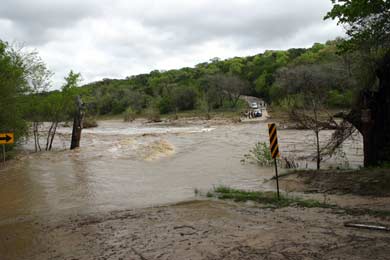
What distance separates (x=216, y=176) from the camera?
16.3m

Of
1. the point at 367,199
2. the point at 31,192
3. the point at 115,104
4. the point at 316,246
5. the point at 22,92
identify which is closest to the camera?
the point at 316,246

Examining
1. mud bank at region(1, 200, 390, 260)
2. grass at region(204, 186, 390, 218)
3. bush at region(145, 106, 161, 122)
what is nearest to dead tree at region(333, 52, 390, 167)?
grass at region(204, 186, 390, 218)

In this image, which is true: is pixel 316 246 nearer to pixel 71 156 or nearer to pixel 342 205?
pixel 342 205

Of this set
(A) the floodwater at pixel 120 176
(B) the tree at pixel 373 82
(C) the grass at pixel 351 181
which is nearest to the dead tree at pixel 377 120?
(B) the tree at pixel 373 82

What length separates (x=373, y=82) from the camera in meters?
13.8

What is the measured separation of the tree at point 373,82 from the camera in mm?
12398

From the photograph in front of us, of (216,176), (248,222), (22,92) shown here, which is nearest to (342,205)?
(248,222)

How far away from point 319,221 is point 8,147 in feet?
70.7

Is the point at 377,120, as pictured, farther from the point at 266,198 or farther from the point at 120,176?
the point at 120,176

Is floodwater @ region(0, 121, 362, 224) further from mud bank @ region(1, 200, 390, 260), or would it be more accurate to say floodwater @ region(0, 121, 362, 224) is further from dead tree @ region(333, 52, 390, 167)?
dead tree @ region(333, 52, 390, 167)

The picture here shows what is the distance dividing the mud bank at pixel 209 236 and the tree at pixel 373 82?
6.09 m

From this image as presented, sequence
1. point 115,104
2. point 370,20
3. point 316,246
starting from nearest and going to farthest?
1. point 316,246
2. point 370,20
3. point 115,104

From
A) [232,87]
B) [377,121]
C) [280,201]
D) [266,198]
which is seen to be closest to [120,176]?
[266,198]

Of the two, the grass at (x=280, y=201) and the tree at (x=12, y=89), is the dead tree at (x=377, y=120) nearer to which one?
the grass at (x=280, y=201)
